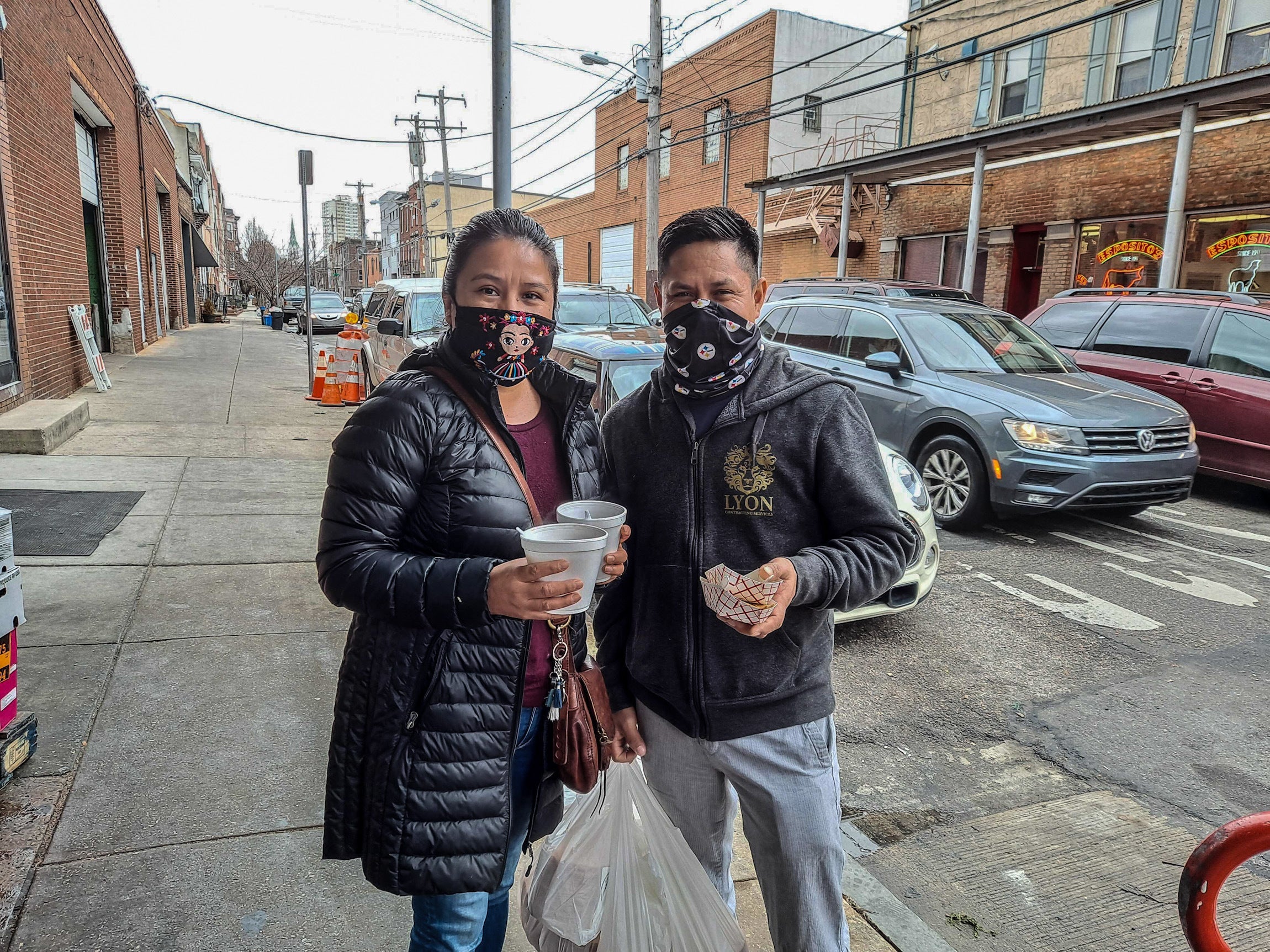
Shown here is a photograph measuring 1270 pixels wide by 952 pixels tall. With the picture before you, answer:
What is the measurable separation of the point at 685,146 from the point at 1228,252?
18.6 meters

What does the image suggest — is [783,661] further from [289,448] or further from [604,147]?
A: [604,147]

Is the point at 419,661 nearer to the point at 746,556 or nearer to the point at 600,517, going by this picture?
the point at 600,517

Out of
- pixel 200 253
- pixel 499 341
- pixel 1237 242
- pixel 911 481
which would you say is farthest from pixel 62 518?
pixel 200 253

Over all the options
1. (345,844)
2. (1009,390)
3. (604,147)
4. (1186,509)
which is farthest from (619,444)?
(604,147)

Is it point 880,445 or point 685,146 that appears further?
point 685,146

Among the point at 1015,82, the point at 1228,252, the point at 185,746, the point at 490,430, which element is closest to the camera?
the point at 490,430

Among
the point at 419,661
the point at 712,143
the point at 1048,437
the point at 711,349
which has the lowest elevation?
the point at 1048,437

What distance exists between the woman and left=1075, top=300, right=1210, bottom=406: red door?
342 inches

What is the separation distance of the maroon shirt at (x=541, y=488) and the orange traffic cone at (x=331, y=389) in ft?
38.9

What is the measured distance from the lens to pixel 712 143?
27.5 metres

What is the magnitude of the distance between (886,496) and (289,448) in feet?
28.0

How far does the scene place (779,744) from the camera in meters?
1.75

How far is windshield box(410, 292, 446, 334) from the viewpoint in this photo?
442 inches

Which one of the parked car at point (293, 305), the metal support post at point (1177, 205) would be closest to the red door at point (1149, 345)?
the metal support post at point (1177, 205)
